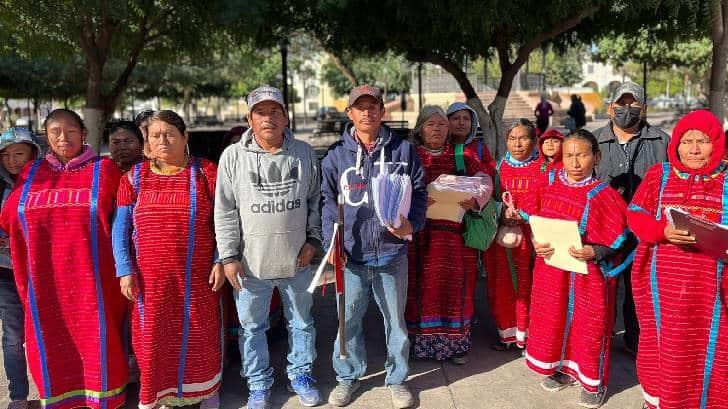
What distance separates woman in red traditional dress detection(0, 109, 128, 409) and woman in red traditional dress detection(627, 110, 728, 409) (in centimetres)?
Answer: 284

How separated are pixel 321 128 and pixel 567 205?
1848 centimetres

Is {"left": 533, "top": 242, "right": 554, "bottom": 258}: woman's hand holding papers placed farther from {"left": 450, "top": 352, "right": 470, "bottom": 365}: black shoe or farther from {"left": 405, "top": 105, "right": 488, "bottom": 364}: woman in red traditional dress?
{"left": 450, "top": 352, "right": 470, "bottom": 365}: black shoe

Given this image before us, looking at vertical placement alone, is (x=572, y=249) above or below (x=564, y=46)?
below

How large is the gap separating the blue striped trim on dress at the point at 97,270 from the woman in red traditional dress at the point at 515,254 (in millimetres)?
2431

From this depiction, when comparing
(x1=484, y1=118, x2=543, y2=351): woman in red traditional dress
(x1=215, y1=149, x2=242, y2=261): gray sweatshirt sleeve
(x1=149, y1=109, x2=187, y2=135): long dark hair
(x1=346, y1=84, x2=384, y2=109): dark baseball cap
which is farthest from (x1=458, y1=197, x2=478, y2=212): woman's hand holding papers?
(x1=149, y1=109, x2=187, y2=135): long dark hair

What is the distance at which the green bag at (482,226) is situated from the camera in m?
3.78

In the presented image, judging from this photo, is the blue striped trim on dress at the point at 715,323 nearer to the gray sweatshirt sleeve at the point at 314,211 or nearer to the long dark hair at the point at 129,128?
the gray sweatshirt sleeve at the point at 314,211

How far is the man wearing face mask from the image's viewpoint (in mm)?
3770

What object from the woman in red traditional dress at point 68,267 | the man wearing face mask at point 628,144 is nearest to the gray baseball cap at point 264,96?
the woman in red traditional dress at point 68,267

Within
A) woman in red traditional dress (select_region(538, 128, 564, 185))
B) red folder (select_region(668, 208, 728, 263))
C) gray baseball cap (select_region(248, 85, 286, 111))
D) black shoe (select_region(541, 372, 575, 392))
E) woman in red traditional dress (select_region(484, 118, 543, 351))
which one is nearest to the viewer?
red folder (select_region(668, 208, 728, 263))

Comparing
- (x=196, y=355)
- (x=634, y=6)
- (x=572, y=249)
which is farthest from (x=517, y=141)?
(x=634, y=6)

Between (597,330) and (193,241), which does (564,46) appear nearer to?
(597,330)

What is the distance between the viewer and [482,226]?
379 cm

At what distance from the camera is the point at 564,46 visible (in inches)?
394
